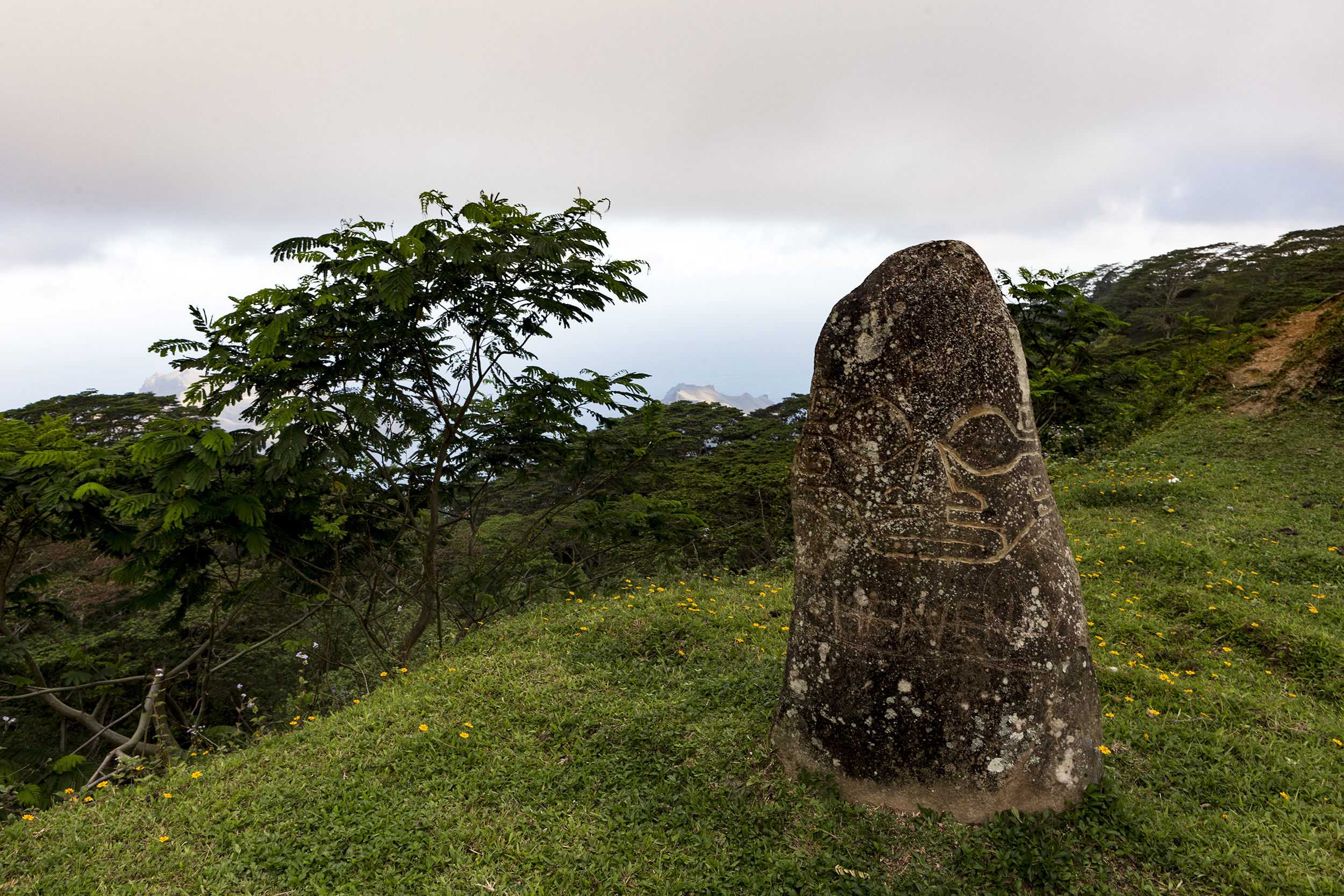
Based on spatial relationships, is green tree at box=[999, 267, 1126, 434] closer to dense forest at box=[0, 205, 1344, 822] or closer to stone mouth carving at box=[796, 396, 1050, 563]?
dense forest at box=[0, 205, 1344, 822]

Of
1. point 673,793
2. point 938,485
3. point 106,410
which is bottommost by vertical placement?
point 673,793

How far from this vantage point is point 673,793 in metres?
4.23

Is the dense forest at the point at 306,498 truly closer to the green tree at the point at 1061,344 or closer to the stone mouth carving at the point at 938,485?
the stone mouth carving at the point at 938,485

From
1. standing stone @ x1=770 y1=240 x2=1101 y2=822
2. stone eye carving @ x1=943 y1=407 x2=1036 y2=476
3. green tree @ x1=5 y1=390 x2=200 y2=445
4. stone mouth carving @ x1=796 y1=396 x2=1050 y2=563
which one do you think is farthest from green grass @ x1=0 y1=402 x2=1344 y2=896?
green tree @ x1=5 y1=390 x2=200 y2=445

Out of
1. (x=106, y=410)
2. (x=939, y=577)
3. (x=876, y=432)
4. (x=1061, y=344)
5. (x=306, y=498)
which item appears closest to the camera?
(x=939, y=577)

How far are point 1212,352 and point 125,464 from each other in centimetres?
2275

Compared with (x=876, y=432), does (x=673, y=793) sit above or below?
below

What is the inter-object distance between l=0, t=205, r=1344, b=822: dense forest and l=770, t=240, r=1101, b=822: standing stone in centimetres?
351

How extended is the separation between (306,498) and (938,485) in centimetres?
576

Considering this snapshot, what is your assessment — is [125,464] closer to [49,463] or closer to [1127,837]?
[49,463]

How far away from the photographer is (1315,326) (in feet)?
53.1

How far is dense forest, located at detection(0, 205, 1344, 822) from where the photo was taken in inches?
232

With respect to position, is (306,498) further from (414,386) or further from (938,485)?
(938,485)

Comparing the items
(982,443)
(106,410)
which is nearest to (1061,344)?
(982,443)
